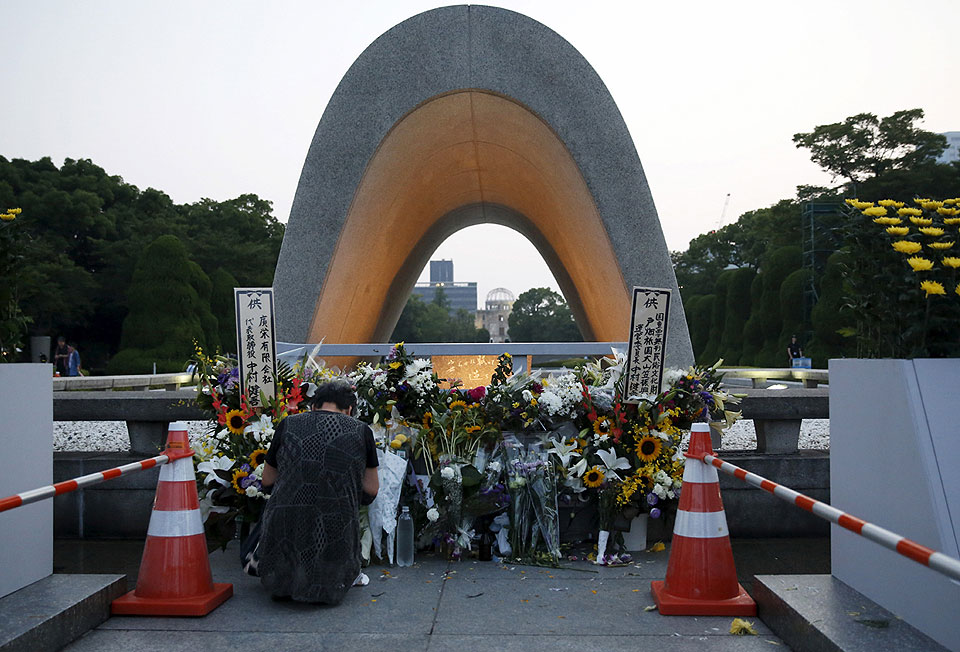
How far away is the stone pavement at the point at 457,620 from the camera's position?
302cm

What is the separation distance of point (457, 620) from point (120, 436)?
7322 millimetres

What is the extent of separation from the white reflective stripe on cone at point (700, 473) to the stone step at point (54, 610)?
253cm

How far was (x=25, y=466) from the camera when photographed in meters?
3.19

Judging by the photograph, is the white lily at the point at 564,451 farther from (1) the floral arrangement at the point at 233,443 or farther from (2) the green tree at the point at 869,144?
(2) the green tree at the point at 869,144

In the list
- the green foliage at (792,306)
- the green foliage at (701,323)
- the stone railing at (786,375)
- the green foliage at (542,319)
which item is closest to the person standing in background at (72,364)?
the stone railing at (786,375)

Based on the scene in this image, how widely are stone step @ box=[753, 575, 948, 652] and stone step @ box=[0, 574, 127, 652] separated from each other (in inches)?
107

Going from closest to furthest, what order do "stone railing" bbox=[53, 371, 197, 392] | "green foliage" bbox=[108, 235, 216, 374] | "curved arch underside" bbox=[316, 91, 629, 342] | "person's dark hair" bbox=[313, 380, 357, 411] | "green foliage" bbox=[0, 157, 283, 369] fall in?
1. "person's dark hair" bbox=[313, 380, 357, 411]
2. "curved arch underside" bbox=[316, 91, 629, 342]
3. "stone railing" bbox=[53, 371, 197, 392]
4. "green foliage" bbox=[108, 235, 216, 374]
5. "green foliage" bbox=[0, 157, 283, 369]

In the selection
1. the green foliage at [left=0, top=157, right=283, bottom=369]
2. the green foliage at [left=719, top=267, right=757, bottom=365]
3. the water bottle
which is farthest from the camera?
the green foliage at [left=719, top=267, right=757, bottom=365]

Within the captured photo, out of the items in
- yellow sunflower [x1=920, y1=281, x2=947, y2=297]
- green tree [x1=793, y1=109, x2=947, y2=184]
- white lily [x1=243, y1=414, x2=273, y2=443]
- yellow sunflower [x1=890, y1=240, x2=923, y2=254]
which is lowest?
white lily [x1=243, y1=414, x2=273, y2=443]

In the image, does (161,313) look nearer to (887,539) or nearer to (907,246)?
(907,246)

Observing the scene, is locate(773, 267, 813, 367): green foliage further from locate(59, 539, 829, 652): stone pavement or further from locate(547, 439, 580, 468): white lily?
locate(59, 539, 829, 652): stone pavement

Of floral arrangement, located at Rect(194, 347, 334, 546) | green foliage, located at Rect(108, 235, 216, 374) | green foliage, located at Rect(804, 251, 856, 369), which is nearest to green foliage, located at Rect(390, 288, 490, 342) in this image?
green foliage, located at Rect(108, 235, 216, 374)

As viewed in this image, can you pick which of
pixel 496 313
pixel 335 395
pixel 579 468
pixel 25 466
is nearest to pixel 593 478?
pixel 579 468

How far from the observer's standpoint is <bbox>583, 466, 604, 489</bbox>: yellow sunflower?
167 inches
